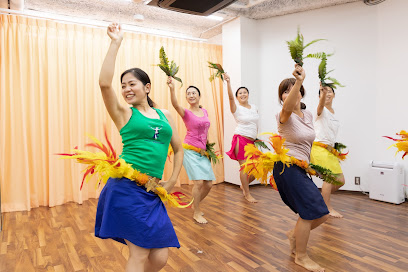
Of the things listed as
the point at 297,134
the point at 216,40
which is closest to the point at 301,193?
the point at 297,134

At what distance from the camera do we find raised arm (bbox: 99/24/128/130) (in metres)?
1.53

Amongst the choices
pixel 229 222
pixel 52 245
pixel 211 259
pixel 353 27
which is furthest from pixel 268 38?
pixel 52 245

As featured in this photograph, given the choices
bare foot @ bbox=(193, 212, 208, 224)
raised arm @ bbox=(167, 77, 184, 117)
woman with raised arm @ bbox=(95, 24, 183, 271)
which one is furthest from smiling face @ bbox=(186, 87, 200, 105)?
woman with raised arm @ bbox=(95, 24, 183, 271)

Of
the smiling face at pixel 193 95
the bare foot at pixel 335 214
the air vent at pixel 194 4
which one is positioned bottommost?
the bare foot at pixel 335 214

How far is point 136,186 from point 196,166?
2101 millimetres

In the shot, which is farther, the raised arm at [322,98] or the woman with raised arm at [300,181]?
the raised arm at [322,98]

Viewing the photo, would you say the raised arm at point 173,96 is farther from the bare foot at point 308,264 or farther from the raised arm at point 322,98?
the bare foot at point 308,264

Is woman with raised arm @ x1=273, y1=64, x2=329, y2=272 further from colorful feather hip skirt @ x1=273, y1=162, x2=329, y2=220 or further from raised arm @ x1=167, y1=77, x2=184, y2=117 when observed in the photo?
raised arm @ x1=167, y1=77, x2=184, y2=117

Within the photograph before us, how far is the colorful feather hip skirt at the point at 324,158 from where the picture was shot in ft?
11.6

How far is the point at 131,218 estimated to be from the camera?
1.62 m

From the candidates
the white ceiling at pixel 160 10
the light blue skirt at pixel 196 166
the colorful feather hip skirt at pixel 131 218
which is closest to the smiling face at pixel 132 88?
the colorful feather hip skirt at pixel 131 218

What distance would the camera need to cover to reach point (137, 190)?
168 centimetres

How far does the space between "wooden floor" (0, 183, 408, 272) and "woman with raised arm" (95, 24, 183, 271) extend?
0.94 meters

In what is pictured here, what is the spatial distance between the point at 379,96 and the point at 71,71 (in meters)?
4.91
